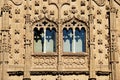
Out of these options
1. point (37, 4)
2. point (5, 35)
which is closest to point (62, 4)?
point (37, 4)

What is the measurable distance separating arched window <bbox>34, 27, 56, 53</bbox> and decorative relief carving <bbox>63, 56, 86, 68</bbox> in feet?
2.99

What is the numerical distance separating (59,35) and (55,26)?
483mm

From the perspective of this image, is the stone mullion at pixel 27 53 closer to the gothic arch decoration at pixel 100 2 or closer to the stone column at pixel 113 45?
the gothic arch decoration at pixel 100 2

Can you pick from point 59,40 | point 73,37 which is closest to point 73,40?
point 73,37

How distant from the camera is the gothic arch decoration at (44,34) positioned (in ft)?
89.2

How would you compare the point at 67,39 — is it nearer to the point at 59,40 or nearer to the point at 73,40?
the point at 73,40

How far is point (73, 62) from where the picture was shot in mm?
26672

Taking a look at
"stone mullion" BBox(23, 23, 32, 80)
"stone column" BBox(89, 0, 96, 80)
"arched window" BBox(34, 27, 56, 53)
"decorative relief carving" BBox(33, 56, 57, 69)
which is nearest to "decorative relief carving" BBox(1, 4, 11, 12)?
"stone mullion" BBox(23, 23, 32, 80)

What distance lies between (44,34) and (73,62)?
1.87 m

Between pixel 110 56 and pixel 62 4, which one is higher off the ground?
pixel 62 4

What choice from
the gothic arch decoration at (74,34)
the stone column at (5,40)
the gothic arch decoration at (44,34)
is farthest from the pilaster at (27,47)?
the gothic arch decoration at (74,34)

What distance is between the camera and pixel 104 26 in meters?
27.3

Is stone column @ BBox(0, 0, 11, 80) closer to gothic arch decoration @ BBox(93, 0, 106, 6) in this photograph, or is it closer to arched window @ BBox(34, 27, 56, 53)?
arched window @ BBox(34, 27, 56, 53)

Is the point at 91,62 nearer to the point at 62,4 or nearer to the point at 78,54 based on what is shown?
the point at 78,54
